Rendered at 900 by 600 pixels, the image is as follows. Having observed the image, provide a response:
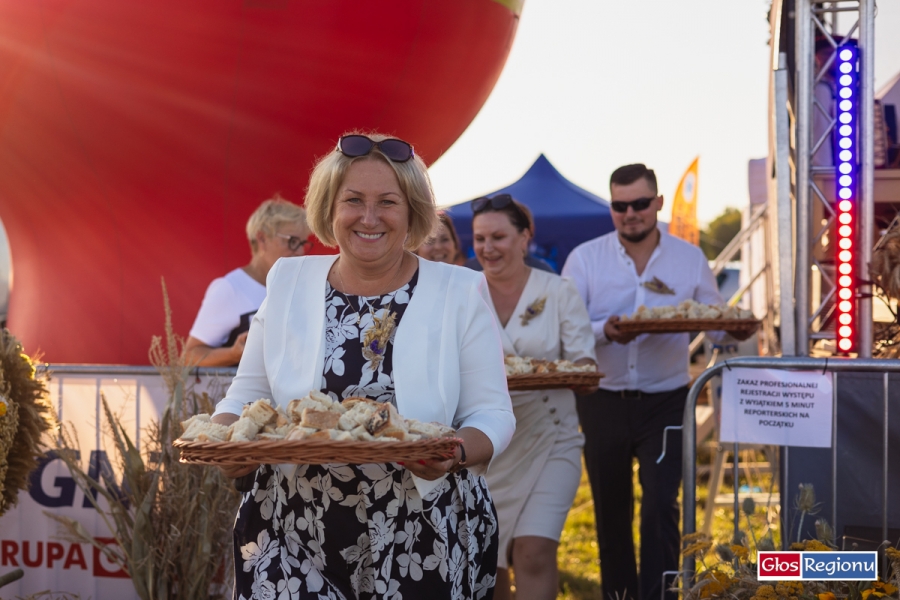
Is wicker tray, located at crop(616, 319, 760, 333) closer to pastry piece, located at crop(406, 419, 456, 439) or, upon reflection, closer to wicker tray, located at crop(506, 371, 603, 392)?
wicker tray, located at crop(506, 371, 603, 392)

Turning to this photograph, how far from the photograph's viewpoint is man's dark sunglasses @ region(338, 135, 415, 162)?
2.58 meters

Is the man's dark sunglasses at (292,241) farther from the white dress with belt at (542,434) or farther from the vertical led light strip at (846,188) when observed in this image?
the vertical led light strip at (846,188)

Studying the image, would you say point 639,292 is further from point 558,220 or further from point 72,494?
point 558,220

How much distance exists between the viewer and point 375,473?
7.98ft

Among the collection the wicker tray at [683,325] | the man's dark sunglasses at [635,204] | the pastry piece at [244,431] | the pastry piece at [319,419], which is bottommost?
the pastry piece at [244,431]

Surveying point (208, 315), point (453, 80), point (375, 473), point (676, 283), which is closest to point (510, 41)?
point (453, 80)

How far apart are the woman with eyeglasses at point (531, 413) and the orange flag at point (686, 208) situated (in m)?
8.75

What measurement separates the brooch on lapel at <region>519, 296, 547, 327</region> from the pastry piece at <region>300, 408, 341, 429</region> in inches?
95.7

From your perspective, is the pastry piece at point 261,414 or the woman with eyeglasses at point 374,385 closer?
the pastry piece at point 261,414

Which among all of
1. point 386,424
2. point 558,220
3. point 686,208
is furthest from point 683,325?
point 686,208

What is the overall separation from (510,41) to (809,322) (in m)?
3.68

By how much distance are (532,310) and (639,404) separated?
96cm

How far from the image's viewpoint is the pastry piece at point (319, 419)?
2164 mm

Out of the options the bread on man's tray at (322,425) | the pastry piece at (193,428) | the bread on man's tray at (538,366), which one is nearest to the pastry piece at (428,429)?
the bread on man's tray at (322,425)
